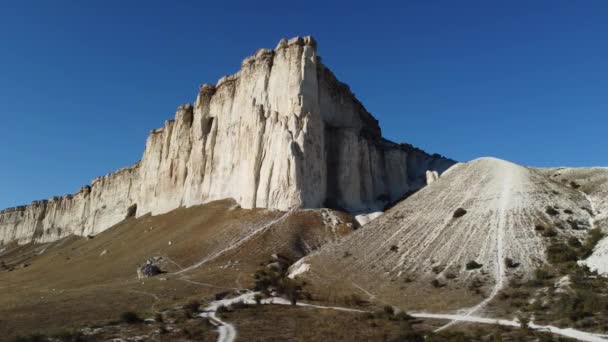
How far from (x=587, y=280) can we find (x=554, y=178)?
30.2 metres

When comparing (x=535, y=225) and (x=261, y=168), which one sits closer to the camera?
(x=535, y=225)

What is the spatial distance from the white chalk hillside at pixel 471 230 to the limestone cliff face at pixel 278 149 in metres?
15.5

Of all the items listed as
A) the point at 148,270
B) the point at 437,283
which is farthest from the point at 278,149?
the point at 437,283

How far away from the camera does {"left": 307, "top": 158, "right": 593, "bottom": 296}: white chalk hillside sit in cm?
3922

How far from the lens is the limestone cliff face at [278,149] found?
68.4m

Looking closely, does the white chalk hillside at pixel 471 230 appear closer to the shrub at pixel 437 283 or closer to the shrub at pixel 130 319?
the shrub at pixel 437 283

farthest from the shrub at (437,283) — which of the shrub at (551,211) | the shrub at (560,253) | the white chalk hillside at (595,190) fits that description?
the shrub at (551,211)

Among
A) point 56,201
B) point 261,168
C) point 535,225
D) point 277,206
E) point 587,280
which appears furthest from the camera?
point 56,201

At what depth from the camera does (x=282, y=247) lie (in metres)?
56.3

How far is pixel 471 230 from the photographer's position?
44.9 m

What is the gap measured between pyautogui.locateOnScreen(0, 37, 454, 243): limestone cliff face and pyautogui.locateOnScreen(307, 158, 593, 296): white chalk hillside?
15.5m

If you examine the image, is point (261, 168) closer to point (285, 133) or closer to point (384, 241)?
point (285, 133)

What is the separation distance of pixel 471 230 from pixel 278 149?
100 ft

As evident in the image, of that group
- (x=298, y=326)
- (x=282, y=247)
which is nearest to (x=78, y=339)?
(x=298, y=326)
